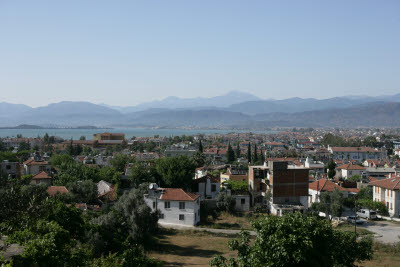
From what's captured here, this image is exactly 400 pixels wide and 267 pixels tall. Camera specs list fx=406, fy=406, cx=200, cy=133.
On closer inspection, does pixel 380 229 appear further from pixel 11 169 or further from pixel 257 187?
pixel 11 169

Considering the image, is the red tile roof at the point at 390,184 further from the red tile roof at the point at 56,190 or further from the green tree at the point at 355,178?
the red tile roof at the point at 56,190

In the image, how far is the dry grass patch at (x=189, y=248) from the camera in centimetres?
2068

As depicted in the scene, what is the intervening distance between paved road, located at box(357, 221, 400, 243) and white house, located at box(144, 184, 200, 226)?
12.1 meters

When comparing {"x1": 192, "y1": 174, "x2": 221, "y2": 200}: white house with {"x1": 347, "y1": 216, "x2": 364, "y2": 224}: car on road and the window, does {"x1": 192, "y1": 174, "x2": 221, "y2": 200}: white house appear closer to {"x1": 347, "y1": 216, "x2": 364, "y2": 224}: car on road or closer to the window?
the window

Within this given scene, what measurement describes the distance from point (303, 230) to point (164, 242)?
13481 millimetres

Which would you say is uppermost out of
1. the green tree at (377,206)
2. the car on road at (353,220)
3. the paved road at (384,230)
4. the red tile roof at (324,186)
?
the red tile roof at (324,186)

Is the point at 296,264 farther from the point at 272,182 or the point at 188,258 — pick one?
the point at 272,182

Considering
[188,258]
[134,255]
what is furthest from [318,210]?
[134,255]

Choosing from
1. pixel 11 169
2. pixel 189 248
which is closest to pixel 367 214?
pixel 189 248

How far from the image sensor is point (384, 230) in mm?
28312

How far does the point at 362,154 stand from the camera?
305 ft

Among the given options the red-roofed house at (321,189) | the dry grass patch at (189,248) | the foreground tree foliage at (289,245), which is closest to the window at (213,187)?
the dry grass patch at (189,248)

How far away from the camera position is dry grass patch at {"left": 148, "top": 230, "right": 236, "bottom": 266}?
67.9 feet

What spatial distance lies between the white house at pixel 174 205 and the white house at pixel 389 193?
16.4 metres
